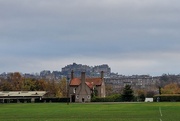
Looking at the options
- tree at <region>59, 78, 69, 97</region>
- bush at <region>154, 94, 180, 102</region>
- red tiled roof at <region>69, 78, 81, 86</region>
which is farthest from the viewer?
tree at <region>59, 78, 69, 97</region>

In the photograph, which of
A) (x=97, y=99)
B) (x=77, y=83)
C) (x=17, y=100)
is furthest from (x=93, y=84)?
(x=17, y=100)

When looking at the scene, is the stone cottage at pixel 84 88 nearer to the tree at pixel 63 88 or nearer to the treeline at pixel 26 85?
the treeline at pixel 26 85

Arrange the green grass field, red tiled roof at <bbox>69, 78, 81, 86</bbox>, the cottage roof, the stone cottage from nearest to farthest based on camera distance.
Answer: the green grass field, the stone cottage, the cottage roof, red tiled roof at <bbox>69, 78, 81, 86</bbox>

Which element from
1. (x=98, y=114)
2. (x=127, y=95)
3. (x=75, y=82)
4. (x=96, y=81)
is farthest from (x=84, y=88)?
(x=98, y=114)

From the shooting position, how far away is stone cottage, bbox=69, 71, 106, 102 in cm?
11819

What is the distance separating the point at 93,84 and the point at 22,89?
1188 inches

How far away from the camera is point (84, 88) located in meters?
119

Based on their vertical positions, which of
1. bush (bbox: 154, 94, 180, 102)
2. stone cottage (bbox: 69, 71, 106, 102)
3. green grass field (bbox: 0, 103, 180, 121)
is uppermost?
stone cottage (bbox: 69, 71, 106, 102)

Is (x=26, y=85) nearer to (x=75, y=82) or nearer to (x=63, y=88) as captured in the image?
(x=63, y=88)

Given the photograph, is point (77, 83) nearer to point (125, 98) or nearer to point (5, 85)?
point (125, 98)

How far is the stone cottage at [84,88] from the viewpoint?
118m

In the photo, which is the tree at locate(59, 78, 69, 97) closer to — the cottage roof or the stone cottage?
the stone cottage

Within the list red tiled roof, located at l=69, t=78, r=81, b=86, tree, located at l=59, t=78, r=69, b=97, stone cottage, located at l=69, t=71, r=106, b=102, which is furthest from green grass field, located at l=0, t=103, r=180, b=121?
tree, located at l=59, t=78, r=69, b=97

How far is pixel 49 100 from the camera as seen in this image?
117125 mm
